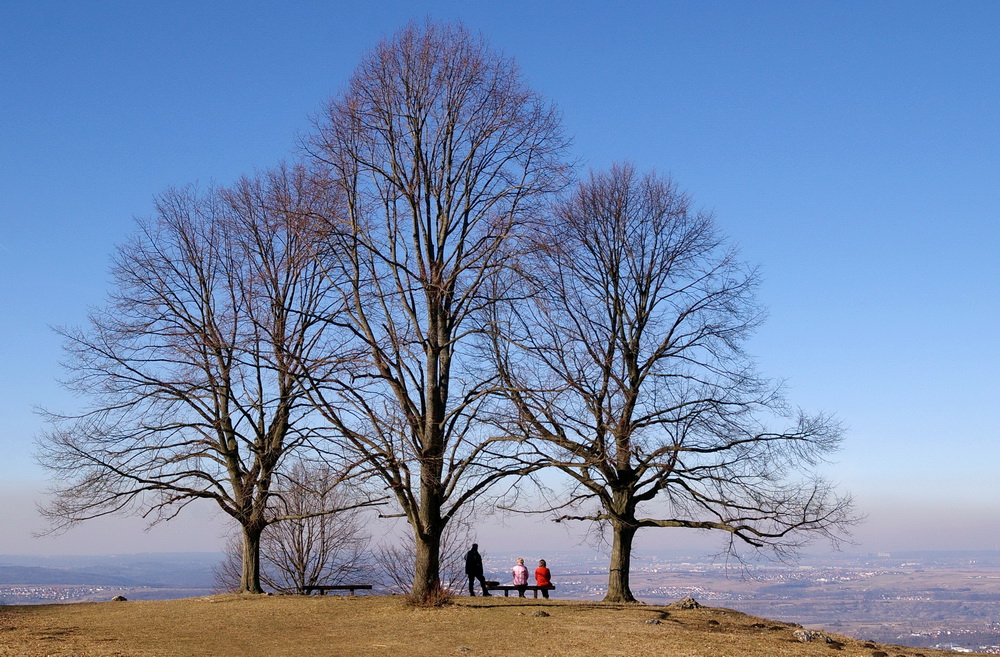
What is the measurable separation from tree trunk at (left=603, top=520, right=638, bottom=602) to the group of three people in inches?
74.4

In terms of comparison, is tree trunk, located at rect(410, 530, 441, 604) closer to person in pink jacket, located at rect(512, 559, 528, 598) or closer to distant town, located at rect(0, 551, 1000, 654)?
person in pink jacket, located at rect(512, 559, 528, 598)

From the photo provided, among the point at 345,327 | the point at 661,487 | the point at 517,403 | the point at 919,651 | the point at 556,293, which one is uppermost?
the point at 556,293

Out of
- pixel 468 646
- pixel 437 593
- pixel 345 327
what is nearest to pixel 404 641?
pixel 468 646

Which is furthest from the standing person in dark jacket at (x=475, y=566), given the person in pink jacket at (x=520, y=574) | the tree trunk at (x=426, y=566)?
the tree trunk at (x=426, y=566)

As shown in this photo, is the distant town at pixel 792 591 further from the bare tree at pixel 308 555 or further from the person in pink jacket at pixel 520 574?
the person in pink jacket at pixel 520 574

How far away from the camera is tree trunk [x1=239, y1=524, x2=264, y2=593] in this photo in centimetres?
2422

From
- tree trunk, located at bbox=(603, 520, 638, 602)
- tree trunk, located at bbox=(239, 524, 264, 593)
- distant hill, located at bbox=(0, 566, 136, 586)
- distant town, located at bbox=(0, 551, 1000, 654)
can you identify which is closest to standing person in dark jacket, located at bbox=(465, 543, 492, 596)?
tree trunk, located at bbox=(603, 520, 638, 602)

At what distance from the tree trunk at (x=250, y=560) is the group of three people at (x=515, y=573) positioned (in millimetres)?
6208

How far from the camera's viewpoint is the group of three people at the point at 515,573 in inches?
895

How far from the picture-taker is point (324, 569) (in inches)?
1699

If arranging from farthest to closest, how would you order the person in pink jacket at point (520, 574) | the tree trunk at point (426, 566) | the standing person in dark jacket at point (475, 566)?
Answer: the person in pink jacket at point (520, 574) < the standing person in dark jacket at point (475, 566) < the tree trunk at point (426, 566)

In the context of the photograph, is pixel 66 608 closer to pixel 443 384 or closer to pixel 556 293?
pixel 443 384

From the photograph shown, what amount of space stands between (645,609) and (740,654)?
5.35 m

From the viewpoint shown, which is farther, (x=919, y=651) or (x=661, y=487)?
(x=661, y=487)
